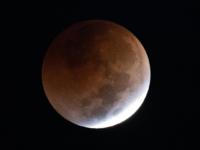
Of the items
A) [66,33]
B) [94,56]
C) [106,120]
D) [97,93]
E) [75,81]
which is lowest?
[106,120]

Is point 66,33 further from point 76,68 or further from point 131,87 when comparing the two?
point 131,87

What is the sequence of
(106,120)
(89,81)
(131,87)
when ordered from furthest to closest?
(106,120) < (131,87) < (89,81)

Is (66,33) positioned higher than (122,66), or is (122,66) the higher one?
(66,33)

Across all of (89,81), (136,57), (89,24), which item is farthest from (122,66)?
(89,24)

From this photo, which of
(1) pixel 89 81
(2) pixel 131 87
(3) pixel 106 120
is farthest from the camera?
(3) pixel 106 120

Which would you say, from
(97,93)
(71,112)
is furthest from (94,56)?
(71,112)

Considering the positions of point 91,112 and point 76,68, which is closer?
point 76,68

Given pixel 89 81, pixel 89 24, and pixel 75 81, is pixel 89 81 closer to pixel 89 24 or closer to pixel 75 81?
pixel 75 81
